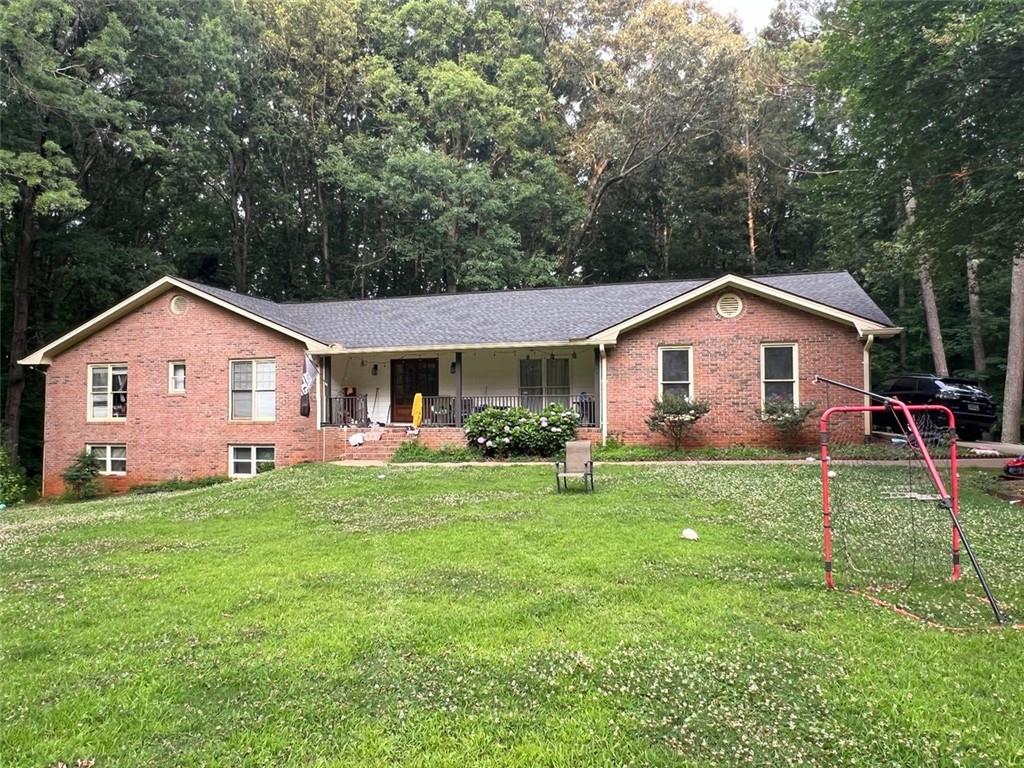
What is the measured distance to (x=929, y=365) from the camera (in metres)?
26.0

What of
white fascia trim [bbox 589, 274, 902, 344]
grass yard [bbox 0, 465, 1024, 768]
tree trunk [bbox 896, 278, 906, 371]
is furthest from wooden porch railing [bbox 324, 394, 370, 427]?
tree trunk [bbox 896, 278, 906, 371]

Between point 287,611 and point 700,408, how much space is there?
37.4 feet

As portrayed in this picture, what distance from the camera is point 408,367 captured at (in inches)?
741

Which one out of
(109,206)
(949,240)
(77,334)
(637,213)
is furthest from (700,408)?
(109,206)

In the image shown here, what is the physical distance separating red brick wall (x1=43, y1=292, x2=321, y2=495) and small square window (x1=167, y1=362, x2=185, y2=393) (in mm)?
139

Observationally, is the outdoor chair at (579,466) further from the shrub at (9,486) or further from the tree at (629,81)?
the tree at (629,81)

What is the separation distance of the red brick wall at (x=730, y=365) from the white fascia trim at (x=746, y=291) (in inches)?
9.8

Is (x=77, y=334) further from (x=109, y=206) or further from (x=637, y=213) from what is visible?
(x=637, y=213)

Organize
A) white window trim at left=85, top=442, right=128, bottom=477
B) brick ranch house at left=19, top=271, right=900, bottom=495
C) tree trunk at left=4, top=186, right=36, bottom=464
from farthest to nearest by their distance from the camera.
Result: tree trunk at left=4, top=186, right=36, bottom=464 < white window trim at left=85, top=442, right=128, bottom=477 < brick ranch house at left=19, top=271, right=900, bottom=495

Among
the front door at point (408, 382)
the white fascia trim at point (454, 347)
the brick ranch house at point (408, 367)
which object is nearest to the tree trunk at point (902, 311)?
the brick ranch house at point (408, 367)

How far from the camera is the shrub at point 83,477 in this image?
655 inches

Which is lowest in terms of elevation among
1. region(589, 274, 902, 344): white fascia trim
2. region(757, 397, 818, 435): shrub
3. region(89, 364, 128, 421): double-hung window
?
region(757, 397, 818, 435): shrub

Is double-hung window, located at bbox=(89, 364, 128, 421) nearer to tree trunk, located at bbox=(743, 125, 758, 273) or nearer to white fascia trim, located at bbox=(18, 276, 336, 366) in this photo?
white fascia trim, located at bbox=(18, 276, 336, 366)

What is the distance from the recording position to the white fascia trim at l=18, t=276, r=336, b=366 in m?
16.3
